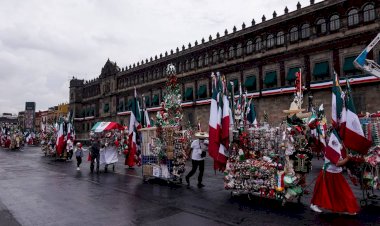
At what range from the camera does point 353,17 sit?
27.1m

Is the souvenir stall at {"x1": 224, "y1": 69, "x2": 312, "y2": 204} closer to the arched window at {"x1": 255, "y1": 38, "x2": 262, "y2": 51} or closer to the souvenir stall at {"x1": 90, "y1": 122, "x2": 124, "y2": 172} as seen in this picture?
the souvenir stall at {"x1": 90, "y1": 122, "x2": 124, "y2": 172}

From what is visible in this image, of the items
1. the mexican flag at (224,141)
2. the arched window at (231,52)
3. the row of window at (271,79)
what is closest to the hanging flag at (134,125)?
the row of window at (271,79)

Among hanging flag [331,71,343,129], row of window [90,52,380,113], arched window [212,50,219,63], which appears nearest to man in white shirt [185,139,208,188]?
hanging flag [331,71,343,129]

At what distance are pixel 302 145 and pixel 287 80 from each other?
25.0m

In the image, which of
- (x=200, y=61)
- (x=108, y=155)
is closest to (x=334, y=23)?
(x=200, y=61)

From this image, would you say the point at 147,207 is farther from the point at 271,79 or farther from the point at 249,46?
the point at 249,46

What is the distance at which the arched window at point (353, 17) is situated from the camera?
26.9 m

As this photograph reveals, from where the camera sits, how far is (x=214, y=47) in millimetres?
40125

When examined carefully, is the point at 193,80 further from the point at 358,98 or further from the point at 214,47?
the point at 358,98

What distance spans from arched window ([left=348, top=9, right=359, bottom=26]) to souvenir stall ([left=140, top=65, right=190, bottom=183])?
69.7ft

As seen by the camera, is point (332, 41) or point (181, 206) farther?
point (332, 41)

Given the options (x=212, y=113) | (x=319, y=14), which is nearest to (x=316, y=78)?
(x=319, y=14)

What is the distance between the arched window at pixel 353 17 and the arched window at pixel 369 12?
612mm

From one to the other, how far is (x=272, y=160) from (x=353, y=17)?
77.9ft
